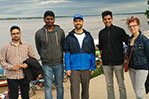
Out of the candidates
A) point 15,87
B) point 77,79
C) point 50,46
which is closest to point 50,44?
point 50,46

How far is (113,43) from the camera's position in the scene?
3785 millimetres

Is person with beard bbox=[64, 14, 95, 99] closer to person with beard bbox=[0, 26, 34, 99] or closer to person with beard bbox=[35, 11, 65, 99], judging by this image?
person with beard bbox=[35, 11, 65, 99]

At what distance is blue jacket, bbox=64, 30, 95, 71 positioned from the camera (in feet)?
12.5

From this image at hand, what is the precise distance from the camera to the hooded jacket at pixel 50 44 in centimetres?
390

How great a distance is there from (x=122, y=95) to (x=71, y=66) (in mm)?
1128

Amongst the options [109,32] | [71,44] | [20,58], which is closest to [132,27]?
[109,32]

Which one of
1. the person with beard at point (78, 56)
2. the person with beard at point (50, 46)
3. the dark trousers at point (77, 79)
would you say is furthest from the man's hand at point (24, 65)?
the dark trousers at point (77, 79)

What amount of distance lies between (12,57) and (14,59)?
51 mm

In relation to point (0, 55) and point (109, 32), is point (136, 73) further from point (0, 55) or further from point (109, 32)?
point (0, 55)

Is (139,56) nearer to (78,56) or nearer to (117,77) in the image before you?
(117,77)

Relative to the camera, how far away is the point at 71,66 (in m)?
3.89

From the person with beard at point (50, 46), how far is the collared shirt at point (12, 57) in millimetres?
355

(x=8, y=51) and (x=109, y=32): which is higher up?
(x=109, y=32)

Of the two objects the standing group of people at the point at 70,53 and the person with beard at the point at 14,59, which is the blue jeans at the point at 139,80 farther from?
the person with beard at the point at 14,59
